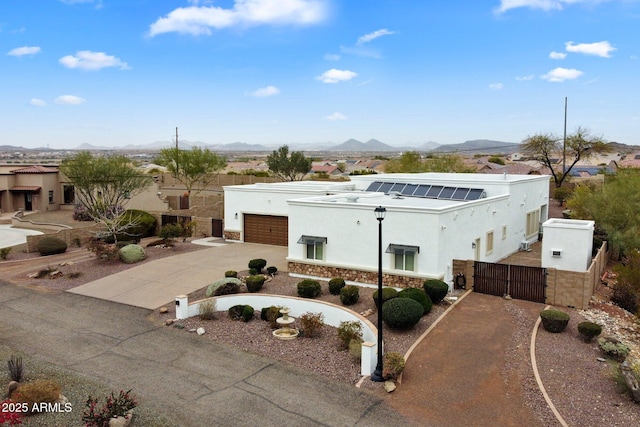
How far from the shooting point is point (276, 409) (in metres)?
12.0

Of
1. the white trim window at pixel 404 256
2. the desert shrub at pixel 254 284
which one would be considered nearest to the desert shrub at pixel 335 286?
the white trim window at pixel 404 256

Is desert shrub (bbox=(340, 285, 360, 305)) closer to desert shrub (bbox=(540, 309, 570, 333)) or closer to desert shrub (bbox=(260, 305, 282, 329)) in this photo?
desert shrub (bbox=(260, 305, 282, 329))

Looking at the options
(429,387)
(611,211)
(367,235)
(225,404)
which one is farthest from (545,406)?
(611,211)

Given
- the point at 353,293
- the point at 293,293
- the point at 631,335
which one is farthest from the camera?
the point at 293,293

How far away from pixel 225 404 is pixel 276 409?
4.16ft

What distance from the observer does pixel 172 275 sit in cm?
2416

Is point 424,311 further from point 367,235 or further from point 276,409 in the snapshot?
point 276,409

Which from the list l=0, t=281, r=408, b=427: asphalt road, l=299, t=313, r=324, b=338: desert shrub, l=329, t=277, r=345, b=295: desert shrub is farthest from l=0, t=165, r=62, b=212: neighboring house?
l=299, t=313, r=324, b=338: desert shrub

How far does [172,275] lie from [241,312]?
6998 mm

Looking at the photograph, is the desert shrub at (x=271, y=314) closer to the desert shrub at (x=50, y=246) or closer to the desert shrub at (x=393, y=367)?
the desert shrub at (x=393, y=367)

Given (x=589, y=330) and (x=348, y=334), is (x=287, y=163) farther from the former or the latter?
(x=589, y=330)

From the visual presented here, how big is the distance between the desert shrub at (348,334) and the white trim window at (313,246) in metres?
6.85

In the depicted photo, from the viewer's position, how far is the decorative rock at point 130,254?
26.7 m

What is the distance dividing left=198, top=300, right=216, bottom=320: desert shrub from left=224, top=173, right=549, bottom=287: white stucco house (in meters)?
5.42
